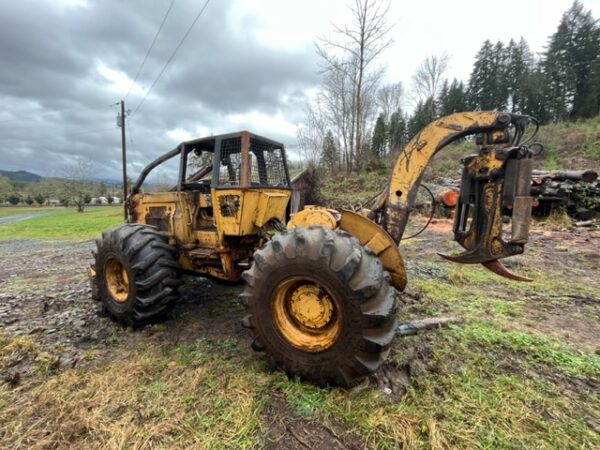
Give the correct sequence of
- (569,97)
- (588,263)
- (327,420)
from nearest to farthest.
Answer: (327,420) < (588,263) < (569,97)

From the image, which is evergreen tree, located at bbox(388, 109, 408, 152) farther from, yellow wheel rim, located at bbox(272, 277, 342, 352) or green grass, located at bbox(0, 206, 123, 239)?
yellow wheel rim, located at bbox(272, 277, 342, 352)

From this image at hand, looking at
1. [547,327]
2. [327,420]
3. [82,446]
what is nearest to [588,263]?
[547,327]

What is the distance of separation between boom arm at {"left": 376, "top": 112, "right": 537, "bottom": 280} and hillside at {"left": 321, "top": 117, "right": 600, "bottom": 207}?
12133 millimetres

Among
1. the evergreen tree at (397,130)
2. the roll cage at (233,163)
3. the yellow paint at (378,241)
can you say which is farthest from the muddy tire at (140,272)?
the evergreen tree at (397,130)

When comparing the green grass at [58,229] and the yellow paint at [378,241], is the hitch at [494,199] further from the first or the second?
the green grass at [58,229]

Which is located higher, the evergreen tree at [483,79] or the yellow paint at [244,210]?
the evergreen tree at [483,79]

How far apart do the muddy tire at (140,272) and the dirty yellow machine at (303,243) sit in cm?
1

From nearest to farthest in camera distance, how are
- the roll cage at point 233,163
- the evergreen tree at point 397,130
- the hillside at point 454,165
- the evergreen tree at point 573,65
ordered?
the roll cage at point 233,163, the hillside at point 454,165, the evergreen tree at point 573,65, the evergreen tree at point 397,130

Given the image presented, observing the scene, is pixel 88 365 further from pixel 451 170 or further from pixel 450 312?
pixel 451 170

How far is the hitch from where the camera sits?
259 centimetres

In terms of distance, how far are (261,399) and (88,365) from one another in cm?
176

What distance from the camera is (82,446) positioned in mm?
1899

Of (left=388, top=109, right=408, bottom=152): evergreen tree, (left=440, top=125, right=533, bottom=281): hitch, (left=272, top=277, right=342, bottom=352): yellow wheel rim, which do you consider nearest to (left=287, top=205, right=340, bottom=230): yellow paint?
(left=272, top=277, right=342, bottom=352): yellow wheel rim

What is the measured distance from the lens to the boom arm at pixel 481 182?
2.61 metres
